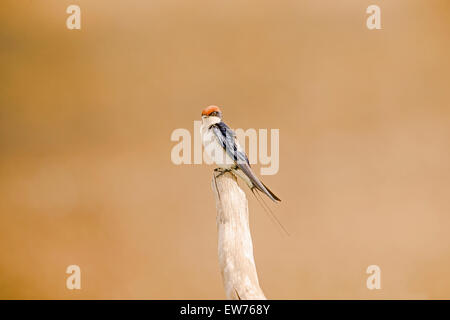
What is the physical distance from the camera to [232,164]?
2.15 m

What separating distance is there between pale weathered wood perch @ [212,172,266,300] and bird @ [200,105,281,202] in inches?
8.7

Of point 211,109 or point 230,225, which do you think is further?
point 211,109

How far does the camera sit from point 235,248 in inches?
63.8

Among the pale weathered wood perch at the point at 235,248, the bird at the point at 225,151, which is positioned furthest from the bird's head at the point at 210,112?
the pale weathered wood perch at the point at 235,248

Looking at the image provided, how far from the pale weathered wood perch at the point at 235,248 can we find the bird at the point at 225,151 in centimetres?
22

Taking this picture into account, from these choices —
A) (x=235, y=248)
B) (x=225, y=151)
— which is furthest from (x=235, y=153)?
(x=235, y=248)

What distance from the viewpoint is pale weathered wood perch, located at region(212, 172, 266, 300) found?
1525 mm

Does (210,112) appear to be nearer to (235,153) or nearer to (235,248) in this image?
(235,153)

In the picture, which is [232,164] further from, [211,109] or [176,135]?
[176,135]

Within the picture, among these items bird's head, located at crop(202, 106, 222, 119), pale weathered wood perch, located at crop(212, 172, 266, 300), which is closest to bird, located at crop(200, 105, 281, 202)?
bird's head, located at crop(202, 106, 222, 119)

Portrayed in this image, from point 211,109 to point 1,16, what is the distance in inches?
95.1

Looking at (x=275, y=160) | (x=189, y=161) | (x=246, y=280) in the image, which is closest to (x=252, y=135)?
(x=275, y=160)

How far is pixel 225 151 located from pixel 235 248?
0.65 metres

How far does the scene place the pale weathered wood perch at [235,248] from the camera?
1525 millimetres
